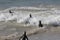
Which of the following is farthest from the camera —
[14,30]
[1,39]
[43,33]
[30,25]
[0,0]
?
[0,0]

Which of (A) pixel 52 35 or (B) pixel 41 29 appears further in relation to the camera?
(B) pixel 41 29

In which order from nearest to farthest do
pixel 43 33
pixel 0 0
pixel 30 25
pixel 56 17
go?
pixel 43 33
pixel 30 25
pixel 56 17
pixel 0 0

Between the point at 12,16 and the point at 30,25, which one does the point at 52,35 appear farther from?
the point at 12,16

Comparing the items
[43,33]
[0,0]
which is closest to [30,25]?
[43,33]

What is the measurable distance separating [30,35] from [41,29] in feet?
6.52

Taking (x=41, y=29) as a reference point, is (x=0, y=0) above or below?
above

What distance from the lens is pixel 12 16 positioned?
29.2m

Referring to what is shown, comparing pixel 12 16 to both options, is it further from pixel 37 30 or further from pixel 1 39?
pixel 1 39

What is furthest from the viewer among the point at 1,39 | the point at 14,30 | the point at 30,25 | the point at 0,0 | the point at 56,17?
the point at 0,0

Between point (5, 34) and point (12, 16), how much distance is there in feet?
31.4

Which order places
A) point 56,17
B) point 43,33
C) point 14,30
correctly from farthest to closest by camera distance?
point 56,17, point 14,30, point 43,33

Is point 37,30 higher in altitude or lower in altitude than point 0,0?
lower

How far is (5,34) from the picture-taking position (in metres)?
19.8

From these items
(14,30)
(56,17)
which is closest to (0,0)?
(56,17)
